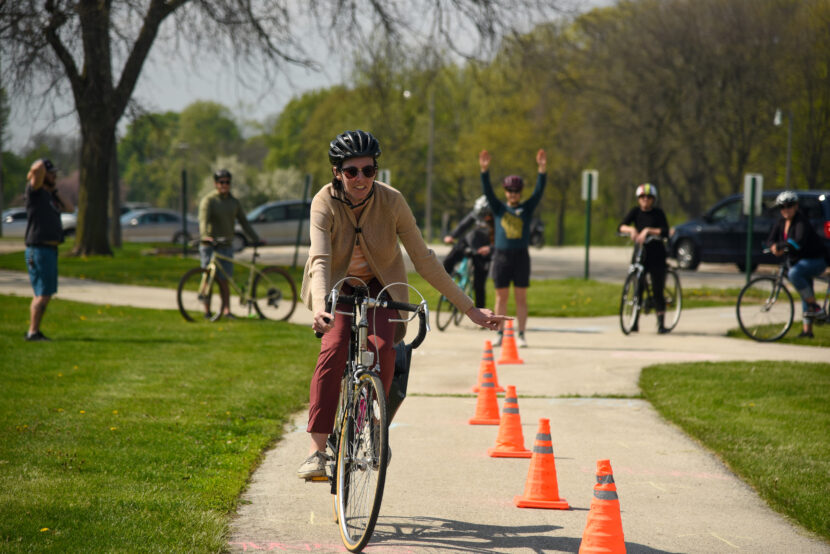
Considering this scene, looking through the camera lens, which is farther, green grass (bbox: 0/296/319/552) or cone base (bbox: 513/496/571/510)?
cone base (bbox: 513/496/571/510)

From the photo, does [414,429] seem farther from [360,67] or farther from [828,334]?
[360,67]

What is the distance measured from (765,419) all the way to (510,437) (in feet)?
7.34

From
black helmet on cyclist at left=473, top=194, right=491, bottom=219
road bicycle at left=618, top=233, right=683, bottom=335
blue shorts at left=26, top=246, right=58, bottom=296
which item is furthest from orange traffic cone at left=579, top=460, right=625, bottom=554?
black helmet on cyclist at left=473, top=194, right=491, bottom=219

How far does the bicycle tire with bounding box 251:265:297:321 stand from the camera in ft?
46.1

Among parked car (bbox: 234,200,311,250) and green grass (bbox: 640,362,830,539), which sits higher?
parked car (bbox: 234,200,311,250)

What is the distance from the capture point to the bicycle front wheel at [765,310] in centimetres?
1224

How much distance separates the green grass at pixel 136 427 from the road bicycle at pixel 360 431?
575 millimetres

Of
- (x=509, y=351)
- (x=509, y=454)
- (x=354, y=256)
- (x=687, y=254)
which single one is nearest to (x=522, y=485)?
(x=509, y=454)

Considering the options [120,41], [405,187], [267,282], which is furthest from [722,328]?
[405,187]

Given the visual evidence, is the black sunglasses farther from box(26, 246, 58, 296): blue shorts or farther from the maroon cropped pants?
box(26, 246, 58, 296): blue shorts

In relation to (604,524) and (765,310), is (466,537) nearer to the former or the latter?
(604,524)

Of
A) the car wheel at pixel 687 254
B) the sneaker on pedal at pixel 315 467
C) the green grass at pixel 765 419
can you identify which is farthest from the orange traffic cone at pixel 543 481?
the car wheel at pixel 687 254

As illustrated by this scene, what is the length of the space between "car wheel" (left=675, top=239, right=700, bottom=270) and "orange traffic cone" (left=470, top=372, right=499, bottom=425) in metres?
19.5

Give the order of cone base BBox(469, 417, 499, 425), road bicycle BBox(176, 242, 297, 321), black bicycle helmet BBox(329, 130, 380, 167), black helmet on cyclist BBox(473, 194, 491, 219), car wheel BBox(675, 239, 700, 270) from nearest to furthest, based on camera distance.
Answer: black bicycle helmet BBox(329, 130, 380, 167) < cone base BBox(469, 417, 499, 425) < black helmet on cyclist BBox(473, 194, 491, 219) < road bicycle BBox(176, 242, 297, 321) < car wheel BBox(675, 239, 700, 270)
